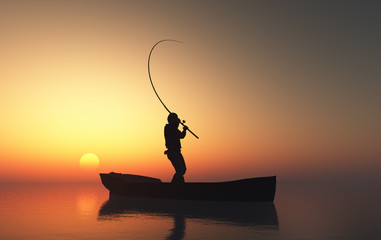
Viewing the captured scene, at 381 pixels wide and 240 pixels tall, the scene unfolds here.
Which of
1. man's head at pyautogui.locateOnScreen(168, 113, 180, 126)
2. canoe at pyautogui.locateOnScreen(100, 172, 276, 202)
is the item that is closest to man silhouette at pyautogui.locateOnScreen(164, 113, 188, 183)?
man's head at pyautogui.locateOnScreen(168, 113, 180, 126)

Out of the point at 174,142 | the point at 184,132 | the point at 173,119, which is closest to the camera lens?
the point at 184,132

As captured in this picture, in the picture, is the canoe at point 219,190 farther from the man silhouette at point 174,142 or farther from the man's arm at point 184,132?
the man's arm at point 184,132

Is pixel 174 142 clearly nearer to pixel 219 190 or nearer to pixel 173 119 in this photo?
pixel 173 119

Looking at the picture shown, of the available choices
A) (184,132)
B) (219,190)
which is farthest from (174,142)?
(219,190)

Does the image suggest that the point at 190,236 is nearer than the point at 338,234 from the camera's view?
Yes

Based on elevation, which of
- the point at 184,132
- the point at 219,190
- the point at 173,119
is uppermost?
the point at 173,119

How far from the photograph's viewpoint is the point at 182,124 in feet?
57.5

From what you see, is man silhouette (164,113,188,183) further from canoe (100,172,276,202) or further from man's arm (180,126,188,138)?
canoe (100,172,276,202)

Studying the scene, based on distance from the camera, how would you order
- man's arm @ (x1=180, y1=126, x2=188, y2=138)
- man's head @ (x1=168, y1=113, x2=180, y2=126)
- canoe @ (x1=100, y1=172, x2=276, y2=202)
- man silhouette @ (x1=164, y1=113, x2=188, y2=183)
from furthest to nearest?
man's head @ (x1=168, y1=113, x2=180, y2=126) → man silhouette @ (x1=164, y1=113, x2=188, y2=183) → man's arm @ (x1=180, y1=126, x2=188, y2=138) → canoe @ (x1=100, y1=172, x2=276, y2=202)

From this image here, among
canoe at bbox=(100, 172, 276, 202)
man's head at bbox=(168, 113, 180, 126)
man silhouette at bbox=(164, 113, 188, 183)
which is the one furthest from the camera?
man's head at bbox=(168, 113, 180, 126)

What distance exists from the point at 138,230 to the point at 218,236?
221cm

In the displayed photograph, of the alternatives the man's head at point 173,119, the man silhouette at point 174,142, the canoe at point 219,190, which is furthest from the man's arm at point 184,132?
the canoe at point 219,190

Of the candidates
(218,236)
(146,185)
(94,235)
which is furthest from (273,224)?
(146,185)

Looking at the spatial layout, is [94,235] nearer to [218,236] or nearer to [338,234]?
[218,236]
